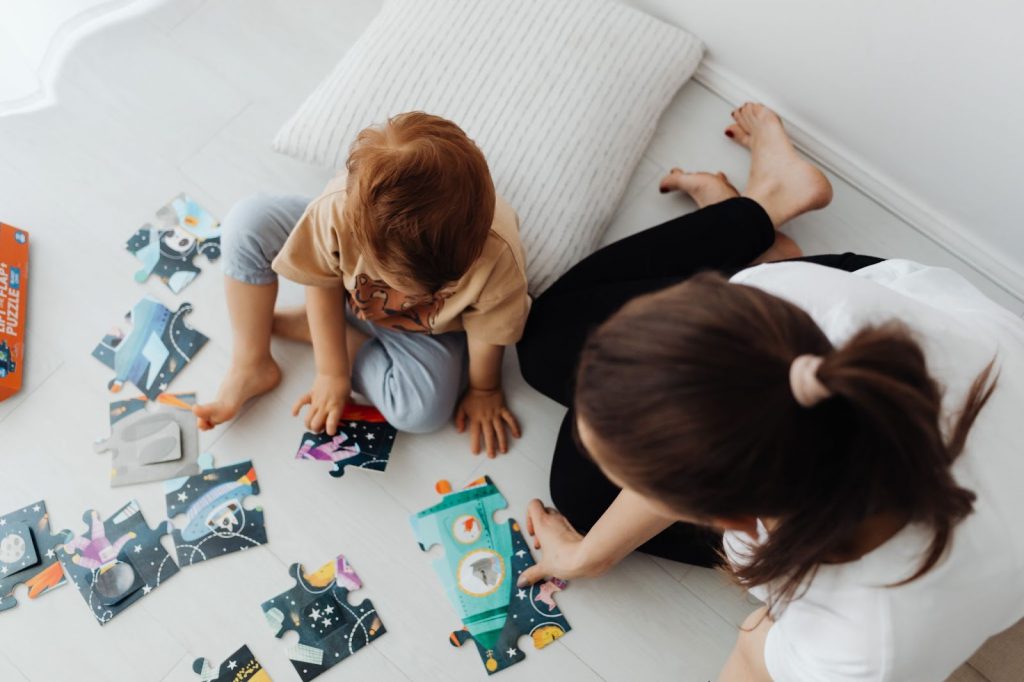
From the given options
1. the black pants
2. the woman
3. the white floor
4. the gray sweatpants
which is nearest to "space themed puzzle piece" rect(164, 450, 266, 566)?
the white floor

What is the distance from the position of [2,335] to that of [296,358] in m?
0.44

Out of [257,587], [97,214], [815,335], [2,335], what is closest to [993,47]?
[815,335]

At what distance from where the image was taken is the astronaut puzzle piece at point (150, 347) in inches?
51.2

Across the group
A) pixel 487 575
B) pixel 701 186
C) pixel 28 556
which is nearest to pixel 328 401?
pixel 487 575

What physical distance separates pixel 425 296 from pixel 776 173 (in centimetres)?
64

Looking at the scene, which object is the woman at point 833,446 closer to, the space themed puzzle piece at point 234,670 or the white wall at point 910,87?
the white wall at point 910,87

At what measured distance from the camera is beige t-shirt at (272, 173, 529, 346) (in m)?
1.02

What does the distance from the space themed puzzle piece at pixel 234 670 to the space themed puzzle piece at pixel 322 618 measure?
1.8 inches

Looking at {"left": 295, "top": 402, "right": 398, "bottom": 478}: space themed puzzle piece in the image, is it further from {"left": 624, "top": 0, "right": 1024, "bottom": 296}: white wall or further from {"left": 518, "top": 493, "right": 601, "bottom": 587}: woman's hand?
{"left": 624, "top": 0, "right": 1024, "bottom": 296}: white wall

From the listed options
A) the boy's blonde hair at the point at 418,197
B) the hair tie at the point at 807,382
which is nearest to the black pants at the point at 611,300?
the boy's blonde hair at the point at 418,197

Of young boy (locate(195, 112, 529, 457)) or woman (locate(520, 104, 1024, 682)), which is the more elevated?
woman (locate(520, 104, 1024, 682))

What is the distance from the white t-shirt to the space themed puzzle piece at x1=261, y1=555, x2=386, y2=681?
62 centimetres

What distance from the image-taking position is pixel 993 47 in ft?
3.57

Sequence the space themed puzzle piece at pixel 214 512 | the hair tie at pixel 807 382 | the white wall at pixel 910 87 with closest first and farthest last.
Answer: the hair tie at pixel 807 382 < the white wall at pixel 910 87 < the space themed puzzle piece at pixel 214 512
